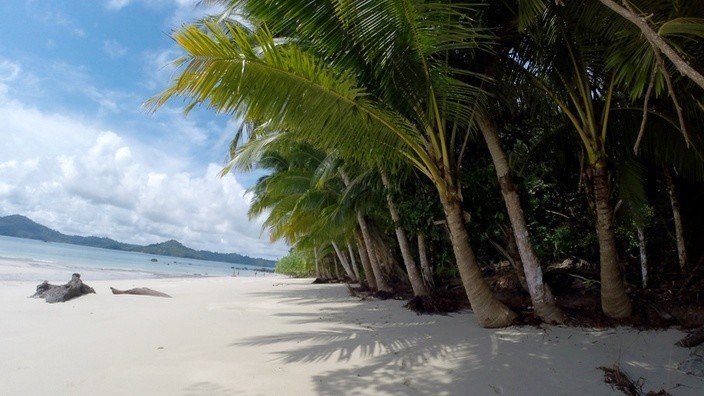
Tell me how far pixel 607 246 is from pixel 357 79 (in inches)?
137

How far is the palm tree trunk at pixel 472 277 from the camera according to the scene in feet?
15.0


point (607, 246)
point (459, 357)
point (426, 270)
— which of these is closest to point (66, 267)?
point (426, 270)

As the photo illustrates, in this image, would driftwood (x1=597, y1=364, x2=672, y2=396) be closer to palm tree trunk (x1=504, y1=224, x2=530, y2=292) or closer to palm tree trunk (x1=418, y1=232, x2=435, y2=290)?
palm tree trunk (x1=504, y1=224, x2=530, y2=292)

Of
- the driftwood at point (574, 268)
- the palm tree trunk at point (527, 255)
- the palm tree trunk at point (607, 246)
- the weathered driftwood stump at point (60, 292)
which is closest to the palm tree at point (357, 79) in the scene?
the palm tree trunk at point (527, 255)

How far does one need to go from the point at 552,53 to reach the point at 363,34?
2.47m

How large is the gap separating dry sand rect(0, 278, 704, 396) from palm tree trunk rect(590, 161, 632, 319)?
436 mm

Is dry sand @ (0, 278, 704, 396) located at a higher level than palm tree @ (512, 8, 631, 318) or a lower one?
lower

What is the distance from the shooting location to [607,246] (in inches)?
174

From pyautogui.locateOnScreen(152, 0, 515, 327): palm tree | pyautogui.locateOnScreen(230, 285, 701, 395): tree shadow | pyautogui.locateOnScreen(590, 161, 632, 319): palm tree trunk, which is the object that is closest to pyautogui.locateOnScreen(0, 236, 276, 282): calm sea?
pyautogui.locateOnScreen(230, 285, 701, 395): tree shadow

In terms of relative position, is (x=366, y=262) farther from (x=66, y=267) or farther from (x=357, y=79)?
(x=66, y=267)

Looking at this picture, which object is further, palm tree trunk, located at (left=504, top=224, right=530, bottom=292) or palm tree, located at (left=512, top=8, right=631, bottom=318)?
palm tree trunk, located at (left=504, top=224, right=530, bottom=292)

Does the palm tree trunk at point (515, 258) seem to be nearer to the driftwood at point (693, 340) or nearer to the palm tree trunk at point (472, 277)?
the palm tree trunk at point (472, 277)

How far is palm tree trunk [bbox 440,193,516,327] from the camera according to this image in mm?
4559

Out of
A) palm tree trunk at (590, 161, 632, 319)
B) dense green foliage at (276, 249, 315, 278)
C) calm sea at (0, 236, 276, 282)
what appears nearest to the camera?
palm tree trunk at (590, 161, 632, 319)
